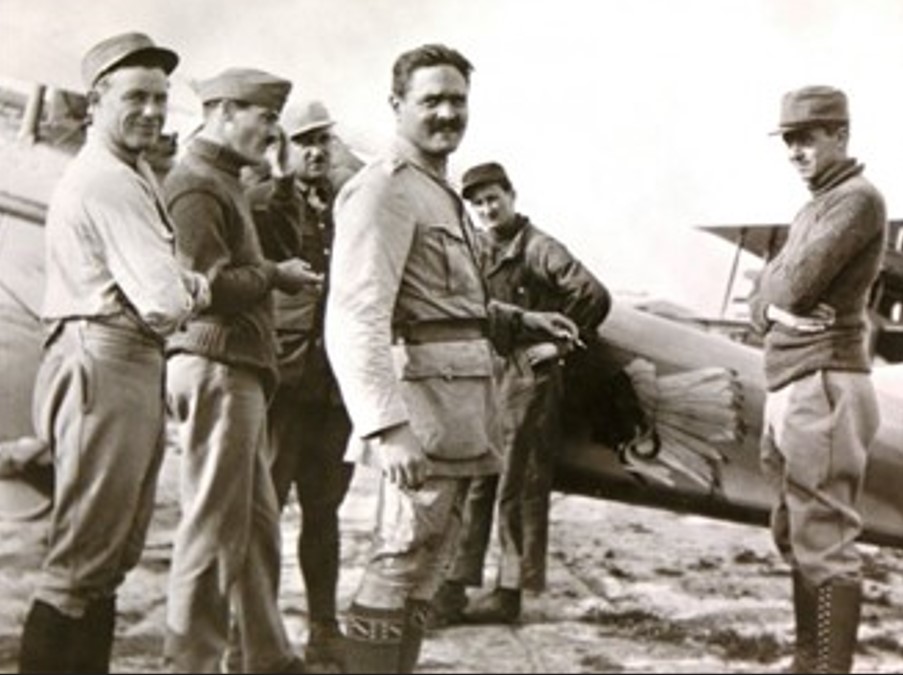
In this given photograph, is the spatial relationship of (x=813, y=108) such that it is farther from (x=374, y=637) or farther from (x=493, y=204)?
(x=374, y=637)

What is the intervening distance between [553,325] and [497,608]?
0.66 m

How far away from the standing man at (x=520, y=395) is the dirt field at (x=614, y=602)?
0.12 meters

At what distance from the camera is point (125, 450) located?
1987 mm

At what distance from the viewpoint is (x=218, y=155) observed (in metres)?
2.21

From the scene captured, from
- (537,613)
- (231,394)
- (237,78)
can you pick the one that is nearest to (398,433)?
(231,394)

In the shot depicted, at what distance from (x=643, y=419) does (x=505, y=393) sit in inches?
14.6

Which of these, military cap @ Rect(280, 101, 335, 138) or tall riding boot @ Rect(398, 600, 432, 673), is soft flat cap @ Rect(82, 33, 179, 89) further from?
tall riding boot @ Rect(398, 600, 432, 673)

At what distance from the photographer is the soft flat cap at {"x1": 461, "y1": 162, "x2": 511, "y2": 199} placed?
2.75 m

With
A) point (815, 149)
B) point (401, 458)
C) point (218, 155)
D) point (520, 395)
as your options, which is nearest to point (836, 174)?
point (815, 149)

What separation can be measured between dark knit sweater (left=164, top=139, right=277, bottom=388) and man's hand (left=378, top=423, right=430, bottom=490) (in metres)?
0.42

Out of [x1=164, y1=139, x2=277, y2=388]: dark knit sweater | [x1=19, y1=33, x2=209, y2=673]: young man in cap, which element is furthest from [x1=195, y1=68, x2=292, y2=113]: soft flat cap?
[x1=19, y1=33, x2=209, y2=673]: young man in cap

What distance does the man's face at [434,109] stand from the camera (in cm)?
204

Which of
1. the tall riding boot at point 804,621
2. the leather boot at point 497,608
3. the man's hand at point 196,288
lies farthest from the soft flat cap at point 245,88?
the tall riding boot at point 804,621

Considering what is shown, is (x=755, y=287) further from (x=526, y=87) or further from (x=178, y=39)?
(x=178, y=39)
